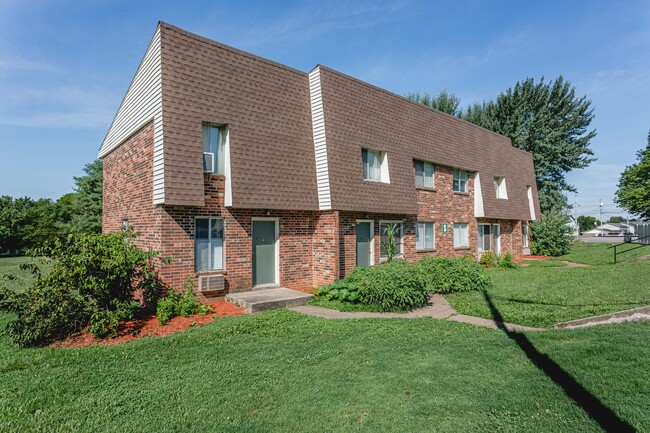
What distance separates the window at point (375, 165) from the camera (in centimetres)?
1282

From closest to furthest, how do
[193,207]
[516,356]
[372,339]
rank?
[516,356], [372,339], [193,207]

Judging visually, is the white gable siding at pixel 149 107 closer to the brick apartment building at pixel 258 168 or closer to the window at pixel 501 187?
the brick apartment building at pixel 258 168

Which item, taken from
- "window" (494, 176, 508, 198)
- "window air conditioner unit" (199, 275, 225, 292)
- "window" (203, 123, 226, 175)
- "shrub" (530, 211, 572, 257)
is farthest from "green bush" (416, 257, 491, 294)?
"shrub" (530, 211, 572, 257)

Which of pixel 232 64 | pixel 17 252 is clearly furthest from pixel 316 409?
pixel 17 252

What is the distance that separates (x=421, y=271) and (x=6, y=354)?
8.80 meters

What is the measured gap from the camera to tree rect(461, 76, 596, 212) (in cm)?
3122

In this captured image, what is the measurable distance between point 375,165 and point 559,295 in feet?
22.8

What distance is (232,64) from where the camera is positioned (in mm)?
10227

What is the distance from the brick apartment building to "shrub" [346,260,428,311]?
1943 mm

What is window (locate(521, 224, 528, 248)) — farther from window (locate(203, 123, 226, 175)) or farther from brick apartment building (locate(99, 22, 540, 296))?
window (locate(203, 123, 226, 175))

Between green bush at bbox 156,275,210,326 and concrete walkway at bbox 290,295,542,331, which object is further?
green bush at bbox 156,275,210,326

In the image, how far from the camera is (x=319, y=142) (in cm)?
1147

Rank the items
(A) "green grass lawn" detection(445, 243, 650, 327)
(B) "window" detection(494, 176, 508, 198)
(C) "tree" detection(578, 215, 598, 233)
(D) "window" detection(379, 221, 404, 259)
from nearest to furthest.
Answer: (A) "green grass lawn" detection(445, 243, 650, 327) < (D) "window" detection(379, 221, 404, 259) < (B) "window" detection(494, 176, 508, 198) < (C) "tree" detection(578, 215, 598, 233)

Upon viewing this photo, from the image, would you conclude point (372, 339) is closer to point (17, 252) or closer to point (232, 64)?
point (232, 64)
